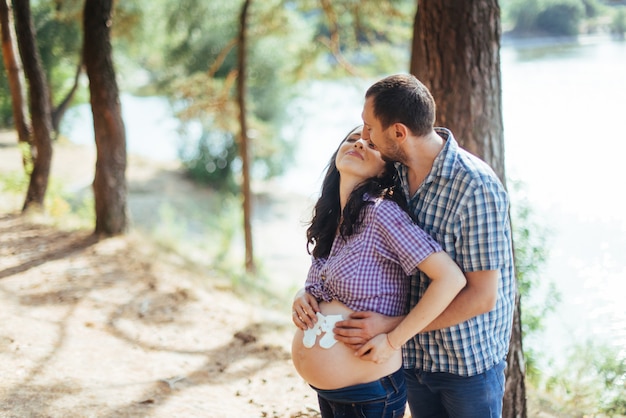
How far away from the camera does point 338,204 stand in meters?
2.42

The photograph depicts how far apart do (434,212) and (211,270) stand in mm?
6637

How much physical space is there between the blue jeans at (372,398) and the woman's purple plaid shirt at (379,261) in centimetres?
26

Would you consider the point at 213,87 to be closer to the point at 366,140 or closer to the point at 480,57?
the point at 480,57

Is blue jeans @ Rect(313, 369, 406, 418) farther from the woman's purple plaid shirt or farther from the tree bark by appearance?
the tree bark

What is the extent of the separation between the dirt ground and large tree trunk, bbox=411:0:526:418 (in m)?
1.42

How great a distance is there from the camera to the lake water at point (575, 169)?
5.08 metres

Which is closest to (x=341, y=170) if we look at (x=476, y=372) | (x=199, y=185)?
(x=476, y=372)

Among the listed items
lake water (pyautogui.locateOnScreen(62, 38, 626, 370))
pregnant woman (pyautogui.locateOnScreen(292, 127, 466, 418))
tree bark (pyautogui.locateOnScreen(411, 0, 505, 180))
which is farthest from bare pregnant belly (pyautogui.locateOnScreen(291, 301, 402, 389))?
tree bark (pyautogui.locateOnScreen(411, 0, 505, 180))

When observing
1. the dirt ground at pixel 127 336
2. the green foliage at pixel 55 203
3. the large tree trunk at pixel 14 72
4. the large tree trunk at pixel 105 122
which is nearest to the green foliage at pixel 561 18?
the dirt ground at pixel 127 336

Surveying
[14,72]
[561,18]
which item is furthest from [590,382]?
[14,72]

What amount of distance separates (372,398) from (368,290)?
0.39 meters

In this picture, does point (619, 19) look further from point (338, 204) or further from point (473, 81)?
point (338, 204)

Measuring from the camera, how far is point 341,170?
2.29 metres

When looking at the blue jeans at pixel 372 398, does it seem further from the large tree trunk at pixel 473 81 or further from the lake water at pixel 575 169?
the large tree trunk at pixel 473 81
